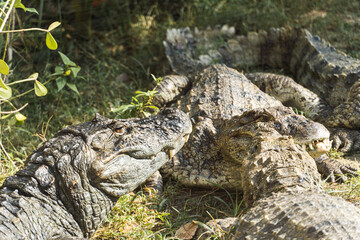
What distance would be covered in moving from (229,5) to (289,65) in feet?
6.16

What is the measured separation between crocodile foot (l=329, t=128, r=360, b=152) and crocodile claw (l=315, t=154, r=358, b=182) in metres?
0.32

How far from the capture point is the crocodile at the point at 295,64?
161 inches

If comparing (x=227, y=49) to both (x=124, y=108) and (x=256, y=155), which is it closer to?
(x=124, y=108)

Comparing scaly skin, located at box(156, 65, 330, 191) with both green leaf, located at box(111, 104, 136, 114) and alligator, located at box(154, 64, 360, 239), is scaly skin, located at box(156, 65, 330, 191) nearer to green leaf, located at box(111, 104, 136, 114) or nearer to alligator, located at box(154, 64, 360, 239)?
alligator, located at box(154, 64, 360, 239)

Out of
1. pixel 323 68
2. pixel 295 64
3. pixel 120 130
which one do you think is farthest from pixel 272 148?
pixel 295 64

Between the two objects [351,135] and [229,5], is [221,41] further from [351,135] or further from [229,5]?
[351,135]

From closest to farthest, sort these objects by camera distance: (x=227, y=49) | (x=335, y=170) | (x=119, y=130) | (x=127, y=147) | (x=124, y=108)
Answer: (x=127, y=147) < (x=119, y=130) < (x=335, y=170) < (x=124, y=108) < (x=227, y=49)

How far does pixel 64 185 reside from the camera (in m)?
2.60

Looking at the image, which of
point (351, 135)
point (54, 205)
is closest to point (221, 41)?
point (351, 135)

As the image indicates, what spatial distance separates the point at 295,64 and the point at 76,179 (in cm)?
353

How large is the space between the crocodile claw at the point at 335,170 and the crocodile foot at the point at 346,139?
317 millimetres

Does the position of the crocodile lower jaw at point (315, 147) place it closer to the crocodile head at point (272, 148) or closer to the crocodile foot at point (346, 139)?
the crocodile head at point (272, 148)

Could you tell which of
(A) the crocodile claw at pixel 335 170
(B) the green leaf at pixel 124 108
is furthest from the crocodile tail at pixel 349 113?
(B) the green leaf at pixel 124 108

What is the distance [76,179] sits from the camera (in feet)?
8.51
